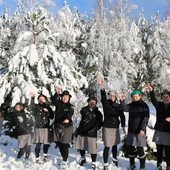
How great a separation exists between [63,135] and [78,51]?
1776cm

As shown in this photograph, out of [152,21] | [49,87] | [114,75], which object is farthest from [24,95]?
[152,21]

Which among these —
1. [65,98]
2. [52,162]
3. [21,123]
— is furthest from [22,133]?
[65,98]

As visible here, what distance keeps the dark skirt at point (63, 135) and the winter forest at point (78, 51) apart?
4.48 meters

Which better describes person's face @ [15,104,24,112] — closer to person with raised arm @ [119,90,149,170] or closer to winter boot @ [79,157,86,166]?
winter boot @ [79,157,86,166]

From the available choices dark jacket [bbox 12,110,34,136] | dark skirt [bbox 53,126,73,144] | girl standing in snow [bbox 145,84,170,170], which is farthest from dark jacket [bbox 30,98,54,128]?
girl standing in snow [bbox 145,84,170,170]

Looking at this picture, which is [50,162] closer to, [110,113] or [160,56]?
[110,113]

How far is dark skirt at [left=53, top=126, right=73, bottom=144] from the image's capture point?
915 cm

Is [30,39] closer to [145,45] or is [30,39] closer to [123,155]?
[123,155]

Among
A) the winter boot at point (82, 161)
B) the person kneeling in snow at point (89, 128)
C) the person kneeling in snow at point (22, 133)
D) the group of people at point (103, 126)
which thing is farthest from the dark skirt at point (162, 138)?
the person kneeling in snow at point (22, 133)

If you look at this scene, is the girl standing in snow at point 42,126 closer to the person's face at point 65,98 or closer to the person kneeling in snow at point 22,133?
the person kneeling in snow at point 22,133

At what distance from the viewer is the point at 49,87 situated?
14.5 metres

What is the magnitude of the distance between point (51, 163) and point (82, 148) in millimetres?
860

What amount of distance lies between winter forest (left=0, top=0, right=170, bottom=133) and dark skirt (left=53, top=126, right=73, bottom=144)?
4483 millimetres

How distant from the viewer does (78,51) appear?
26625 mm
